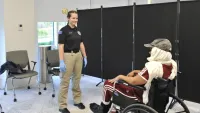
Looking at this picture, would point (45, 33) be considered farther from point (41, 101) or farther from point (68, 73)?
point (68, 73)

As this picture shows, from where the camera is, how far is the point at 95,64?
491 cm

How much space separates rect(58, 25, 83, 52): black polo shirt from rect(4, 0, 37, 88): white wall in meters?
1.59

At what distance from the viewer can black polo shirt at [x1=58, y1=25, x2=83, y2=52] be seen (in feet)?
10.9

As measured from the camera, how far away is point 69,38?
11.1ft

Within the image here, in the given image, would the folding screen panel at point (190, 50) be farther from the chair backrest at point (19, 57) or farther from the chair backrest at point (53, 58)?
Answer: the chair backrest at point (19, 57)

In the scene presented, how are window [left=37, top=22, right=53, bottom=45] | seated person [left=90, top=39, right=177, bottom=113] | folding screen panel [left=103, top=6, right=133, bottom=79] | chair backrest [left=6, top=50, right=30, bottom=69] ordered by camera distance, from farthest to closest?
window [left=37, top=22, right=53, bottom=45] → chair backrest [left=6, top=50, right=30, bottom=69] → folding screen panel [left=103, top=6, right=133, bottom=79] → seated person [left=90, top=39, right=177, bottom=113]

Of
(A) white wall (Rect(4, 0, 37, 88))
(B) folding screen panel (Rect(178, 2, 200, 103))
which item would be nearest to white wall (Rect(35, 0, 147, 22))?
(A) white wall (Rect(4, 0, 37, 88))

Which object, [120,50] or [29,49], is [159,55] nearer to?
[120,50]

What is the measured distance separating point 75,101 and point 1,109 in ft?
3.50

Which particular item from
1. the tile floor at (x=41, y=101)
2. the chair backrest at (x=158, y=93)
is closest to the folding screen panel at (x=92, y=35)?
the tile floor at (x=41, y=101)

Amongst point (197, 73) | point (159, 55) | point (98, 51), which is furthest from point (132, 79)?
point (98, 51)

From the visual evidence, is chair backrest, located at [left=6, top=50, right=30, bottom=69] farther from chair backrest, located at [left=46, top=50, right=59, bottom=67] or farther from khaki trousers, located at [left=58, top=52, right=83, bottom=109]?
khaki trousers, located at [left=58, top=52, right=83, bottom=109]

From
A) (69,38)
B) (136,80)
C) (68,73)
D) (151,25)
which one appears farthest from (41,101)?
(151,25)

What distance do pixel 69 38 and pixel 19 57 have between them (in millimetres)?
1481
